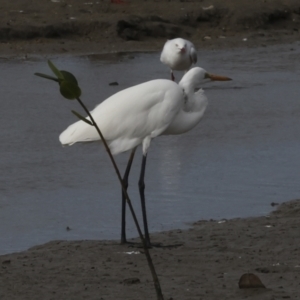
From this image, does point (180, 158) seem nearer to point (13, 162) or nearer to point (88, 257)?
point (13, 162)

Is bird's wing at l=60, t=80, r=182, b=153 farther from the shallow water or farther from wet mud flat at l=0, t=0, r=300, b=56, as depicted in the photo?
wet mud flat at l=0, t=0, r=300, b=56

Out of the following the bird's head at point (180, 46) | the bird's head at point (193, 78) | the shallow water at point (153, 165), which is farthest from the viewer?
the bird's head at point (180, 46)

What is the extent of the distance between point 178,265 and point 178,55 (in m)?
7.76

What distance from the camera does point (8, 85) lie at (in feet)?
38.2

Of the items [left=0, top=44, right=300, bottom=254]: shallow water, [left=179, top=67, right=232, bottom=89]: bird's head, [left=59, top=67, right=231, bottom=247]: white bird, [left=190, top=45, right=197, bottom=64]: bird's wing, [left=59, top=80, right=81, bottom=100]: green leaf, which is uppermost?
[left=59, top=80, right=81, bottom=100]: green leaf

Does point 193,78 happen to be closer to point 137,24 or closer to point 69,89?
point 69,89

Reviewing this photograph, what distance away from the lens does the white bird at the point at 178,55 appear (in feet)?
41.5

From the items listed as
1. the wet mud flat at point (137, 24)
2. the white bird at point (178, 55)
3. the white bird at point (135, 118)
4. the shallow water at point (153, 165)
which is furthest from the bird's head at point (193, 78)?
the wet mud flat at point (137, 24)

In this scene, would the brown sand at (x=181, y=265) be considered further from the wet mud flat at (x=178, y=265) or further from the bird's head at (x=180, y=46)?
the bird's head at (x=180, y=46)

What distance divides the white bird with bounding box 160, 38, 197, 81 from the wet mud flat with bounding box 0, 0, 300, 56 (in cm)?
190

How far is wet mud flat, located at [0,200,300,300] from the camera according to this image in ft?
14.5

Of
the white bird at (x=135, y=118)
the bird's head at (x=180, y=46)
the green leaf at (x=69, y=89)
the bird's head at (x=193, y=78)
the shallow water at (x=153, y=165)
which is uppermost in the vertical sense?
the green leaf at (x=69, y=89)

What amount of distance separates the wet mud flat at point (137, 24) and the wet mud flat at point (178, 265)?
8566 mm

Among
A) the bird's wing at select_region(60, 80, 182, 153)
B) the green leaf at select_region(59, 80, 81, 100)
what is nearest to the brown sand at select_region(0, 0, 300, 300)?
the bird's wing at select_region(60, 80, 182, 153)
